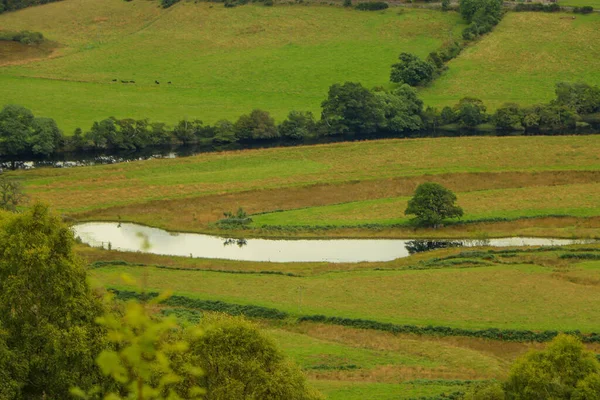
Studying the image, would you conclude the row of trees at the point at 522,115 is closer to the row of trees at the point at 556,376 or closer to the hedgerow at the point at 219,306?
the hedgerow at the point at 219,306

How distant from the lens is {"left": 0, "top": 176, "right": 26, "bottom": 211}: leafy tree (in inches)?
2944

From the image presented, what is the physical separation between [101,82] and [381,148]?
46.2 m

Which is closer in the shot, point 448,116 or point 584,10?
point 448,116

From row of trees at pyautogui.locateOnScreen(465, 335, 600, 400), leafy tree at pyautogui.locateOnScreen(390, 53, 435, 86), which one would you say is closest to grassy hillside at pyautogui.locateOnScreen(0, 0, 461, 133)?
leafy tree at pyautogui.locateOnScreen(390, 53, 435, 86)

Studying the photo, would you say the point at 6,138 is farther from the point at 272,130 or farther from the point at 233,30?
the point at 233,30

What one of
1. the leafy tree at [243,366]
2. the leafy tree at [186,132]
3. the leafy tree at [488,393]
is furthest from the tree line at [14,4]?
the leafy tree at [243,366]

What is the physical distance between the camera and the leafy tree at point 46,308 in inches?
1406

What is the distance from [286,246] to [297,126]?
37166 millimetres

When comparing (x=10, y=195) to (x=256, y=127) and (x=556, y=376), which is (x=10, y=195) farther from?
(x=556, y=376)

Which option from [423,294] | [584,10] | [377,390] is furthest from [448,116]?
[377,390]

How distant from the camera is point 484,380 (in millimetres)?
48406

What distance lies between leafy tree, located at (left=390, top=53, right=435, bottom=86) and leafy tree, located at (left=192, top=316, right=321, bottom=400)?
303ft

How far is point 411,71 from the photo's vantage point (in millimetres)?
126812

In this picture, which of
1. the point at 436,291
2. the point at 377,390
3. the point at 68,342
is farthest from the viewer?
the point at 436,291
